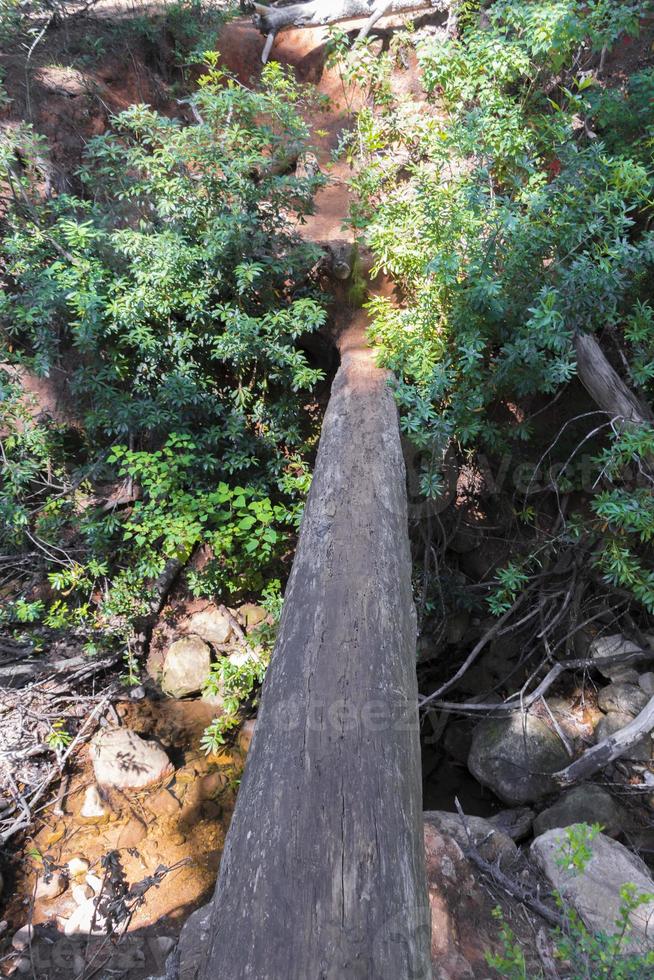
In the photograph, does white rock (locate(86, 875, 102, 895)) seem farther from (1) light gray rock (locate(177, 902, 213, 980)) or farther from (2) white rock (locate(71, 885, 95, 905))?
(1) light gray rock (locate(177, 902, 213, 980))

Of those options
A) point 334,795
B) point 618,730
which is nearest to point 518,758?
point 618,730

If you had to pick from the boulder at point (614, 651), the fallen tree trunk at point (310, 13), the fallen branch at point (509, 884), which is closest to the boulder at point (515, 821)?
the fallen branch at point (509, 884)

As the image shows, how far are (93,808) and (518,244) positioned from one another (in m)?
4.03

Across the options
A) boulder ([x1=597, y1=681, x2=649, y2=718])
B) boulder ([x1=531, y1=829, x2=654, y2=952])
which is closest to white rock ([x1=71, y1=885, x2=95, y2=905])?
boulder ([x1=531, y1=829, x2=654, y2=952])

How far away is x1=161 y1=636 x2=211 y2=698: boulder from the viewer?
4.28 metres

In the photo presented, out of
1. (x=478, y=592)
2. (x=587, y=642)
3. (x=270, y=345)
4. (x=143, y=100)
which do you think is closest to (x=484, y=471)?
(x=478, y=592)

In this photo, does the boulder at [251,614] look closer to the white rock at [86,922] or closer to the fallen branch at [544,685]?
the fallen branch at [544,685]

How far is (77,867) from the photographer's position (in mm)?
3242

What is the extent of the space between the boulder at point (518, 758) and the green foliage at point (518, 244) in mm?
771

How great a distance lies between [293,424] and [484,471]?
1.47 m

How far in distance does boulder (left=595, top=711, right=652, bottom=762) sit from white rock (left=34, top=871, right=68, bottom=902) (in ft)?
10.3

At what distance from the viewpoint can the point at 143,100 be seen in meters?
5.83

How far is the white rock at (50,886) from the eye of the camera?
3.12 metres

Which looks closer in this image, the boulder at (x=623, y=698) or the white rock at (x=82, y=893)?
→ the white rock at (x=82, y=893)
